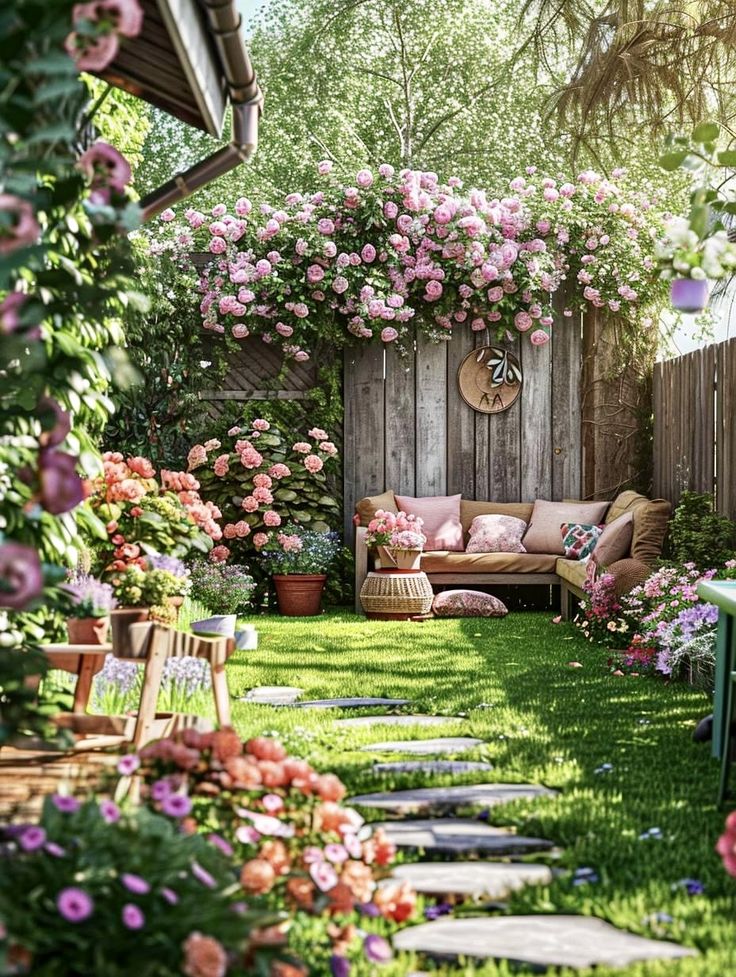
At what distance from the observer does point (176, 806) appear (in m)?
1.76

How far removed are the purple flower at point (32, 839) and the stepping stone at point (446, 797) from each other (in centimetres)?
147

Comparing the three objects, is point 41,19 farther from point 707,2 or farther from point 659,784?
point 707,2

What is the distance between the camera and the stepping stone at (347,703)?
172 inches

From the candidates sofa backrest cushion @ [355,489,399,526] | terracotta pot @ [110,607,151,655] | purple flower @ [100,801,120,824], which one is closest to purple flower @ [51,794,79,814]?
purple flower @ [100,801,120,824]

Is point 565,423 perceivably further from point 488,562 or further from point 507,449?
point 488,562

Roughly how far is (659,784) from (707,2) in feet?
12.0

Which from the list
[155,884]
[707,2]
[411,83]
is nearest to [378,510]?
[707,2]

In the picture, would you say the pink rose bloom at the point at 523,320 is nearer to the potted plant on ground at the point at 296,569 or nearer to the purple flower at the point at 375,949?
the potted plant on ground at the point at 296,569

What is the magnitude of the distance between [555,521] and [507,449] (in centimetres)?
84

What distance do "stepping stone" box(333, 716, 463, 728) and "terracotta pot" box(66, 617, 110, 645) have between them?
98 centimetres

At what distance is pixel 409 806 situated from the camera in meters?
2.87

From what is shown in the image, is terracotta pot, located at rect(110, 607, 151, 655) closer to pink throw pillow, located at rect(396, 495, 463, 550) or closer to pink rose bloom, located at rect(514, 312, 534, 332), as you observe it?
pink throw pillow, located at rect(396, 495, 463, 550)

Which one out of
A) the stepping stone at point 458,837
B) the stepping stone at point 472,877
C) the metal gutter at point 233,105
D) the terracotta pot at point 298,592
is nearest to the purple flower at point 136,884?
the stepping stone at point 472,877

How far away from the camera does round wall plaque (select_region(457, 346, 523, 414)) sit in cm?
872
